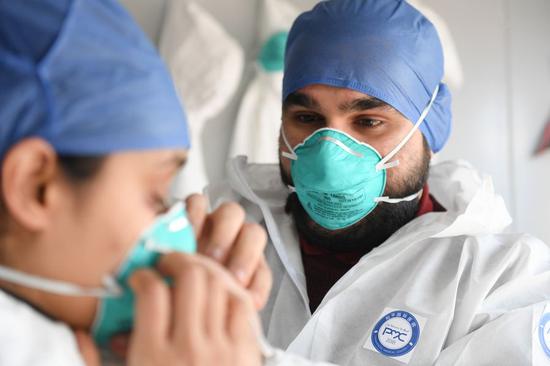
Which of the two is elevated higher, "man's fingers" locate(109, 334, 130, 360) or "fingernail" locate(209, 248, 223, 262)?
"fingernail" locate(209, 248, 223, 262)

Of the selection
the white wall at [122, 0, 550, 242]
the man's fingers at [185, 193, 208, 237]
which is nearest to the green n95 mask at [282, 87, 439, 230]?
the man's fingers at [185, 193, 208, 237]

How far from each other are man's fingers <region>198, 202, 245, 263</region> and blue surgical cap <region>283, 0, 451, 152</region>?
2.20 ft

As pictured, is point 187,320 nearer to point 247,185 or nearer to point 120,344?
point 120,344

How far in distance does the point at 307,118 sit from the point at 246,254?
30.3 inches

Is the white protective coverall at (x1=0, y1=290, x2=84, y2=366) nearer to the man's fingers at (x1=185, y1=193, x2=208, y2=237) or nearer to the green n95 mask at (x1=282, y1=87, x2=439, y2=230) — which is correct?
the man's fingers at (x1=185, y1=193, x2=208, y2=237)

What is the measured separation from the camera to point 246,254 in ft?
2.69

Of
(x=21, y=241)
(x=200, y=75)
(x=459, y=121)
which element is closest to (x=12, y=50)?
(x=21, y=241)

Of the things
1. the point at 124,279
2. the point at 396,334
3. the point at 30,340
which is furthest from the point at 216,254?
the point at 396,334

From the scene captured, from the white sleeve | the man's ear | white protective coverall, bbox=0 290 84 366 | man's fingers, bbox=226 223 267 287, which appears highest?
the man's ear

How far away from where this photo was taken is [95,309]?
70 cm

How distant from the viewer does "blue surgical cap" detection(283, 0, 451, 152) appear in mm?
1461

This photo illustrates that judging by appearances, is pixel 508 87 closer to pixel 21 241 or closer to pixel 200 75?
pixel 200 75

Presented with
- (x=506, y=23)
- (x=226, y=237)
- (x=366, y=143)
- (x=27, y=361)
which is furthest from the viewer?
(x=506, y=23)

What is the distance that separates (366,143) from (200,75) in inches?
38.2
